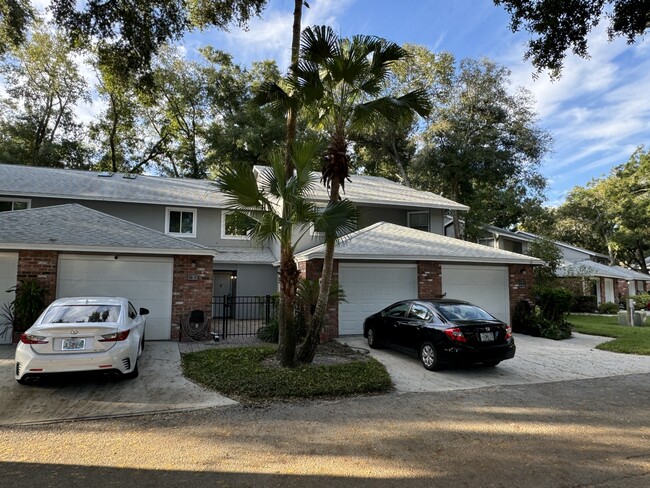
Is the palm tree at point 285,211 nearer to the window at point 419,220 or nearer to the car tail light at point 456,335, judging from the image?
the car tail light at point 456,335

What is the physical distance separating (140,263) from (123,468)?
327 inches

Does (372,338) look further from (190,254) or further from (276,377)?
(190,254)

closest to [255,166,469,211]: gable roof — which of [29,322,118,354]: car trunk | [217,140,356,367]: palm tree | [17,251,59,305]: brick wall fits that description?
[217,140,356,367]: palm tree

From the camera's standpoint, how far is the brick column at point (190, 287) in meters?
11.5

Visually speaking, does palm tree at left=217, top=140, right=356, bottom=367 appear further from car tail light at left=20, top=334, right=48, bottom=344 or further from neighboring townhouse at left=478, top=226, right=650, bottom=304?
neighboring townhouse at left=478, top=226, right=650, bottom=304

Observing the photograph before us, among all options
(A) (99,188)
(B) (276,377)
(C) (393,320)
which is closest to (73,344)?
(B) (276,377)

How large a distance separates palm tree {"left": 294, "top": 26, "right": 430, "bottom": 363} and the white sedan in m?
3.42

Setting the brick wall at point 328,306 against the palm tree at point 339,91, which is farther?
the brick wall at point 328,306

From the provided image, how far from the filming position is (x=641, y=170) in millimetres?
33250

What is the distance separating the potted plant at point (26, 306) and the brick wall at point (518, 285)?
14647 mm

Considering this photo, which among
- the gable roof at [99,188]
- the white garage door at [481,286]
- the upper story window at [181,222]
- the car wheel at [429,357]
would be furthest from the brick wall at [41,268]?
the white garage door at [481,286]

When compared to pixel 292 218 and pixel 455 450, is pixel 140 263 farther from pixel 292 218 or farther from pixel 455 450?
pixel 455 450

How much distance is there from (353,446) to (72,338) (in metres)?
4.75

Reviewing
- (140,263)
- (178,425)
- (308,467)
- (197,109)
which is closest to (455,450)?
(308,467)
